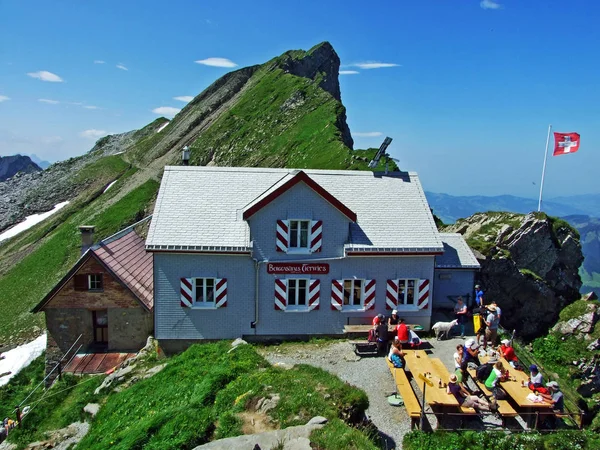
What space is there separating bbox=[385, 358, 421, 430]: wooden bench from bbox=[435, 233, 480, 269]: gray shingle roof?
947 cm

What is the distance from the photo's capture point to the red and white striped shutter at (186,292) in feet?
78.2

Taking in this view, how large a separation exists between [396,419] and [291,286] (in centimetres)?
929

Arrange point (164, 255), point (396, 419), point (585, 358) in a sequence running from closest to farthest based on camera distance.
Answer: point (396, 419) → point (164, 255) → point (585, 358)

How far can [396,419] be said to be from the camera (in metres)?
16.6

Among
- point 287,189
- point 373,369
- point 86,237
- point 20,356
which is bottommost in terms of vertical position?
point 20,356

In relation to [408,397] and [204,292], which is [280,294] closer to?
[204,292]

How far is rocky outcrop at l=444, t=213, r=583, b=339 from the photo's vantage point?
34.1 meters

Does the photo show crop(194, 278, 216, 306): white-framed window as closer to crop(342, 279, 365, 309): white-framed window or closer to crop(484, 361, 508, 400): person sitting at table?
crop(342, 279, 365, 309): white-framed window

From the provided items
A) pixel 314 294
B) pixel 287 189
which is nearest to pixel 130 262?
pixel 287 189

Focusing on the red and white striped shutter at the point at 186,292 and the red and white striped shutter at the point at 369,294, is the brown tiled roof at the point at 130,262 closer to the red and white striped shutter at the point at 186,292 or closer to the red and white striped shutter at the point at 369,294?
the red and white striped shutter at the point at 186,292

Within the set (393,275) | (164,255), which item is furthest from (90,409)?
(393,275)

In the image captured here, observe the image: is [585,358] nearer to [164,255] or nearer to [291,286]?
[291,286]

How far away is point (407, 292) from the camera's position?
25.1m

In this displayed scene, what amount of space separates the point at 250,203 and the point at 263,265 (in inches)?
129
